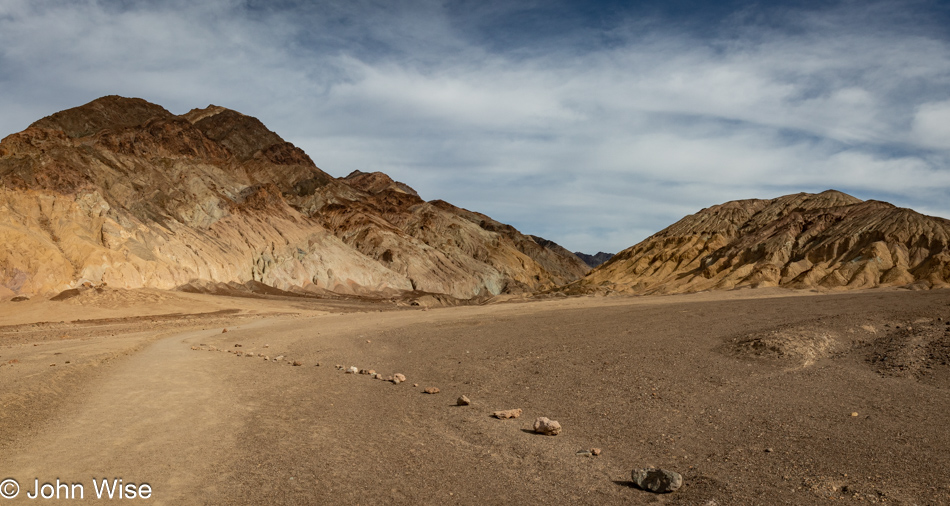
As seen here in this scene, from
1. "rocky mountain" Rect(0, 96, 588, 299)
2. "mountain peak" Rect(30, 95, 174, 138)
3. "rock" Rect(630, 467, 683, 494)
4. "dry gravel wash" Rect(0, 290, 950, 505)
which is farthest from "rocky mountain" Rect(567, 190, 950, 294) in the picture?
"mountain peak" Rect(30, 95, 174, 138)

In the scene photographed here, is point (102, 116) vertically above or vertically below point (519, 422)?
above

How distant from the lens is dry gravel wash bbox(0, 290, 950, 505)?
600cm

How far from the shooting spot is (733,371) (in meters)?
11.4

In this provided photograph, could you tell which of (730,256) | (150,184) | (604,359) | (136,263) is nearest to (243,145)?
(150,184)

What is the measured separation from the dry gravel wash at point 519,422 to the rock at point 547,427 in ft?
0.39

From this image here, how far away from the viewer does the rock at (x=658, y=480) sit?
5.76 meters

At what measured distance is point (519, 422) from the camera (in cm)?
856

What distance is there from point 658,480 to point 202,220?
73100mm

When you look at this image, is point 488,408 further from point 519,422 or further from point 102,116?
point 102,116

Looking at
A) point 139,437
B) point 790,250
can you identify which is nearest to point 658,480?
point 139,437

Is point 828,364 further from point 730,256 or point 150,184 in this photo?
point 150,184

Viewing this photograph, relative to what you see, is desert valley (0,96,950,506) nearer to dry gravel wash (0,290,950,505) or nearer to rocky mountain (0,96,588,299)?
dry gravel wash (0,290,950,505)

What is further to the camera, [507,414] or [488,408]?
[488,408]

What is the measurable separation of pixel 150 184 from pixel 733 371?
73.9 meters
